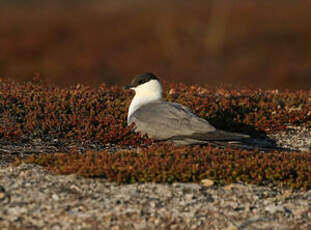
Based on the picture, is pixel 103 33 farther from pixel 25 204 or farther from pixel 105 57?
pixel 25 204

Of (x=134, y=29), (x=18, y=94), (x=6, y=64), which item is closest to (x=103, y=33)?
(x=134, y=29)

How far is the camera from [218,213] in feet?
17.8

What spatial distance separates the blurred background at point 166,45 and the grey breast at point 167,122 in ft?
43.5

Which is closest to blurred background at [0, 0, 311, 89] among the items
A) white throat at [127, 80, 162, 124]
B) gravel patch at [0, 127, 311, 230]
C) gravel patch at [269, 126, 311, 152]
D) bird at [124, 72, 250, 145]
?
gravel patch at [269, 126, 311, 152]

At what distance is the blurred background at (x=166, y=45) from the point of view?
23.5 meters

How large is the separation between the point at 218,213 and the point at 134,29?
75.9 feet

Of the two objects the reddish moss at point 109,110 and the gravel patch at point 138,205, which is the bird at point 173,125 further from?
the gravel patch at point 138,205

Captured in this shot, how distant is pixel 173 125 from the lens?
25.7 ft

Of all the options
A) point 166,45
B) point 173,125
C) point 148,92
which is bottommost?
point 173,125

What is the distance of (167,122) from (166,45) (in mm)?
18848

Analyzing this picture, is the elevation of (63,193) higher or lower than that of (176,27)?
lower

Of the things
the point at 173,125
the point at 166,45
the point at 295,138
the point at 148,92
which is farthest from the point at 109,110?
the point at 166,45

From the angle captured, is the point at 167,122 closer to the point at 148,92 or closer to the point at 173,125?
the point at 173,125

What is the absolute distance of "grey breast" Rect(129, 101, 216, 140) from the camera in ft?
25.1
